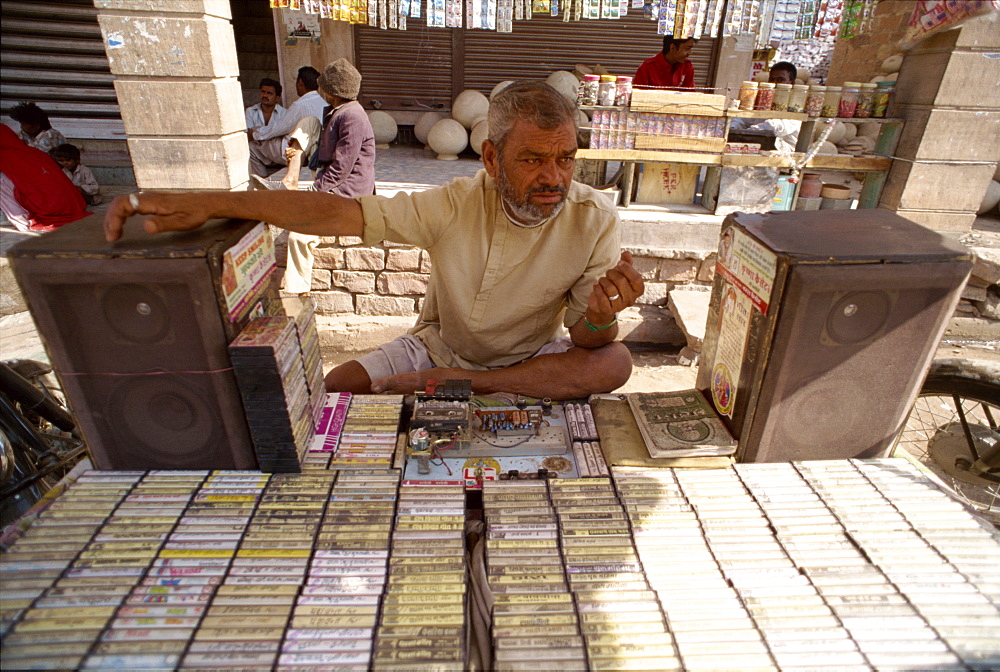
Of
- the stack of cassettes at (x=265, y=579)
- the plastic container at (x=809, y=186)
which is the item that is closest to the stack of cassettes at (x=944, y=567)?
the stack of cassettes at (x=265, y=579)

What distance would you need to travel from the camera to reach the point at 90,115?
7777 millimetres

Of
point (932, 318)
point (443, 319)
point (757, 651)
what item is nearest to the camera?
point (757, 651)

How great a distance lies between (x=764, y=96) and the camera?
5008 millimetres

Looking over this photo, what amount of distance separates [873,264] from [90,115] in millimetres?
9653

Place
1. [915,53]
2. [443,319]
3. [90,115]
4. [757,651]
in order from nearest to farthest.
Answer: [757,651], [443,319], [915,53], [90,115]

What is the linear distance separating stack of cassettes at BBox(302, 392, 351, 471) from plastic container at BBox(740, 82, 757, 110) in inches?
184

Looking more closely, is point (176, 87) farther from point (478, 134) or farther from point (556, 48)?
point (556, 48)

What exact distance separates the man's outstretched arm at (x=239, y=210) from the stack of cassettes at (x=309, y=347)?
0.96 ft

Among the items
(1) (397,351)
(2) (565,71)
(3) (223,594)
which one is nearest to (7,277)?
(1) (397,351)

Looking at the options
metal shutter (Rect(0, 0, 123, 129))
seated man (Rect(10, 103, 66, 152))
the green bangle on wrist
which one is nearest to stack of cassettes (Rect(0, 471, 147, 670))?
the green bangle on wrist

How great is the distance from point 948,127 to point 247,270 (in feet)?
19.7

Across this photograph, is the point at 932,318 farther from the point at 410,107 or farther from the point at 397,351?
the point at 410,107

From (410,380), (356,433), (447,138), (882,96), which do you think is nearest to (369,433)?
(356,433)

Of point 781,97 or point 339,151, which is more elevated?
point 781,97
